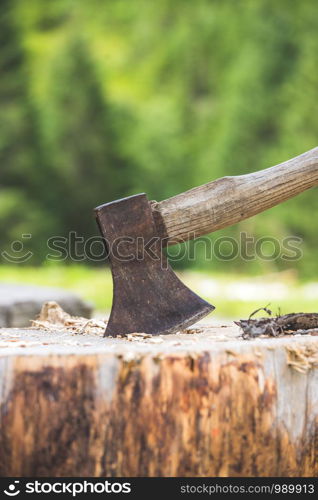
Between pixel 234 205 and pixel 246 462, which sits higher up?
pixel 234 205

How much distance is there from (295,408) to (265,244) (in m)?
8.88

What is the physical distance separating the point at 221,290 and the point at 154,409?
542 cm

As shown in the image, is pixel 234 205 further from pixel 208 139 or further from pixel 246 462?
pixel 208 139

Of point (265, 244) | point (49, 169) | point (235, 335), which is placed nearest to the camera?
point (235, 335)

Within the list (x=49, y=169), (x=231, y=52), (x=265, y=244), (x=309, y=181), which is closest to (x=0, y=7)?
(x=49, y=169)

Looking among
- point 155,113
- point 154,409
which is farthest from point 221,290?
point 155,113

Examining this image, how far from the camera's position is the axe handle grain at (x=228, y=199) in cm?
217

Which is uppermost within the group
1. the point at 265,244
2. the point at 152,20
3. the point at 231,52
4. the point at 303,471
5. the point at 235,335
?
the point at 152,20

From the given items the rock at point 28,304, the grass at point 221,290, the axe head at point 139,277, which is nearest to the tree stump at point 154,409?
the axe head at point 139,277

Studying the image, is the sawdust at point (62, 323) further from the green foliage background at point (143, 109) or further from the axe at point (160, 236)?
the green foliage background at point (143, 109)

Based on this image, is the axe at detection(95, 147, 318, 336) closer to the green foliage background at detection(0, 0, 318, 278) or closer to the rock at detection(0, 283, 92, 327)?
the rock at detection(0, 283, 92, 327)

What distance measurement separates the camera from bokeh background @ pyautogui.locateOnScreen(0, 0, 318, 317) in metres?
10.8

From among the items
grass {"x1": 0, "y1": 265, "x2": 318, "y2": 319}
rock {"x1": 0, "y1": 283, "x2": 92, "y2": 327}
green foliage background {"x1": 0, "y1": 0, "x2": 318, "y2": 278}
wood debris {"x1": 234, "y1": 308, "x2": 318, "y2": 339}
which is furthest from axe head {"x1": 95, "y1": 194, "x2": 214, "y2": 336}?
green foliage background {"x1": 0, "y1": 0, "x2": 318, "y2": 278}

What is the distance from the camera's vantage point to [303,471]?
1.80 metres
